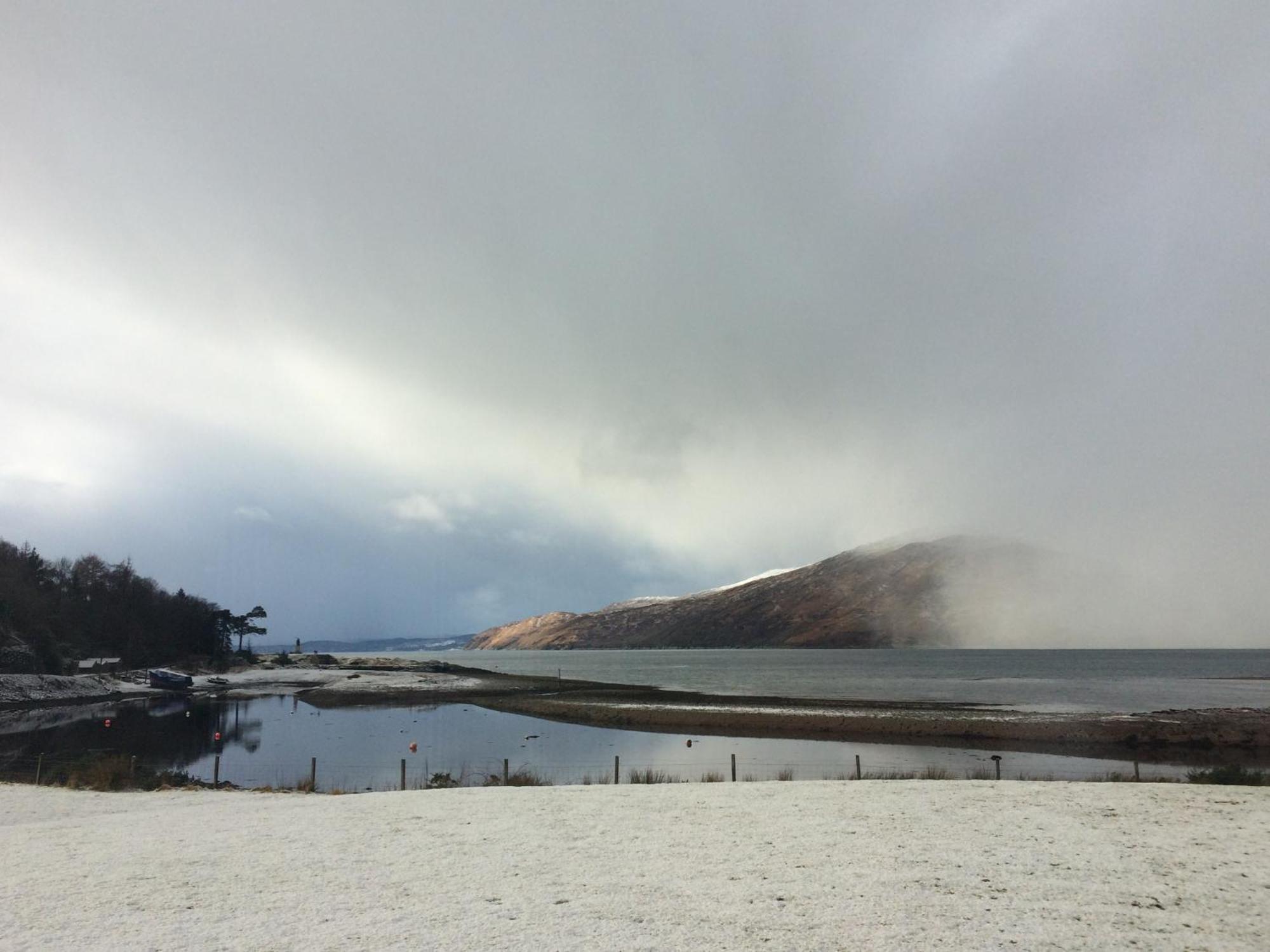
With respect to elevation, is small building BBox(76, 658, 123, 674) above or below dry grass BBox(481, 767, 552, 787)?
above

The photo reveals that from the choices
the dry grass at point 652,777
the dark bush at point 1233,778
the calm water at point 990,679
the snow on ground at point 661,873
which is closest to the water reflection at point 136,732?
the dry grass at point 652,777

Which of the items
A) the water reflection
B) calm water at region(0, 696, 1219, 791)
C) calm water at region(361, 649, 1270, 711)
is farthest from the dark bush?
the water reflection

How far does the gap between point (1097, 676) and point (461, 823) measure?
359ft

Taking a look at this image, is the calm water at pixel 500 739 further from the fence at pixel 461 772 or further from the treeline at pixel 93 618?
the treeline at pixel 93 618

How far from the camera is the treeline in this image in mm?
78312

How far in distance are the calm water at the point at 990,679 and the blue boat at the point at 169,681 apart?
52.2 meters

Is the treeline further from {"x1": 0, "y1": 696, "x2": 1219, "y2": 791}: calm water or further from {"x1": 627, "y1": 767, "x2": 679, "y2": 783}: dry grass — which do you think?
{"x1": 627, "y1": 767, "x2": 679, "y2": 783}: dry grass

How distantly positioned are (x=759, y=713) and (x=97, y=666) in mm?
88614

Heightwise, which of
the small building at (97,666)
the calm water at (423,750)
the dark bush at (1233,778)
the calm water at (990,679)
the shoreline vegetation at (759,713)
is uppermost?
the small building at (97,666)

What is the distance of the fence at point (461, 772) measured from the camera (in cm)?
2344

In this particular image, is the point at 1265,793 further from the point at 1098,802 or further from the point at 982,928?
the point at 982,928

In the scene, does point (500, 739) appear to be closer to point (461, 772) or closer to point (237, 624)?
point (461, 772)

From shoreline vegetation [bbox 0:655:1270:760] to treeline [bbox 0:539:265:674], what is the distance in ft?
28.1

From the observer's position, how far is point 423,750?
38.5m
